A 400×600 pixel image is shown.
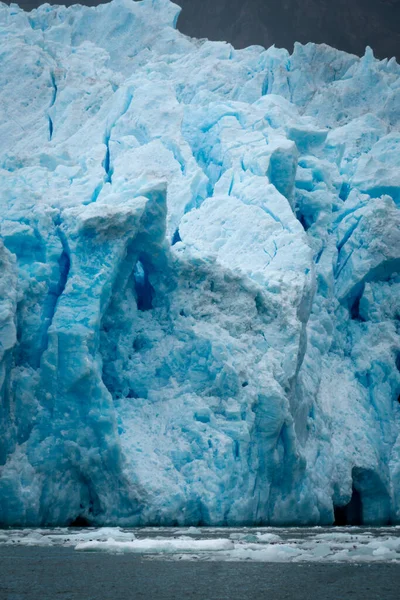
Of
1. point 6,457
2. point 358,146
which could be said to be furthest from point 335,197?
point 6,457

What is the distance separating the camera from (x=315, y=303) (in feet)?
50.6

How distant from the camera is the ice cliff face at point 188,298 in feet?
38.0

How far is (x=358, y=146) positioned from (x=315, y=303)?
487 cm

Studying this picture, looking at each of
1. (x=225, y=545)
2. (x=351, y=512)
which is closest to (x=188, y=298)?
(x=351, y=512)

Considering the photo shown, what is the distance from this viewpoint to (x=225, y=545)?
313 inches

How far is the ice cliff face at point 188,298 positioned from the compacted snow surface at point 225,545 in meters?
1.61

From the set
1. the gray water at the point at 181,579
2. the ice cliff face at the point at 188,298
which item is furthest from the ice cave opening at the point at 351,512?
the gray water at the point at 181,579

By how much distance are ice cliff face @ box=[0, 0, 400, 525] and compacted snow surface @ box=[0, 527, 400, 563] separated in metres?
1.61

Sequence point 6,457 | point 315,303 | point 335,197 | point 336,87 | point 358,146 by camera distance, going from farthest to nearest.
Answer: point 336,87 < point 358,146 < point 335,197 < point 315,303 < point 6,457

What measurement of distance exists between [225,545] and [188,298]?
6.02 metres

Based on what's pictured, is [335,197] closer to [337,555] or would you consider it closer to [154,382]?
[154,382]

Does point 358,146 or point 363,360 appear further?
point 358,146

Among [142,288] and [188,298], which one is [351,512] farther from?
[142,288]

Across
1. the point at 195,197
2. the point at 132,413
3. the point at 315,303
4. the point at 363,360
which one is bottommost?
the point at 132,413
